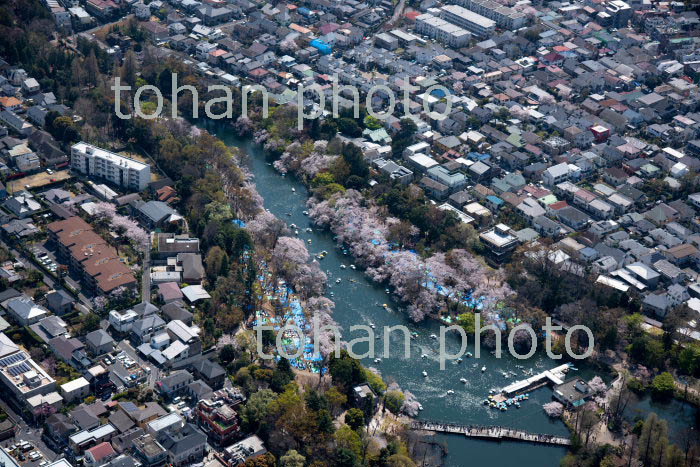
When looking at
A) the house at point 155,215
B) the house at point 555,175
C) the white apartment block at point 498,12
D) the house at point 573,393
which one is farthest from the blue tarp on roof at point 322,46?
the house at point 573,393

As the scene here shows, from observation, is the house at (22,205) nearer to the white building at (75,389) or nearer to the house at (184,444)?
the white building at (75,389)

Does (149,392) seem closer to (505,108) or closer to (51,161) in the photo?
(51,161)

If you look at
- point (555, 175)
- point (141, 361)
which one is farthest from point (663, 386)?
point (141, 361)

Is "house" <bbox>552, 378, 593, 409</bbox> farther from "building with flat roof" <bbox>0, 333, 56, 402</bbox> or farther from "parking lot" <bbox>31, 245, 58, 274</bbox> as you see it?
"parking lot" <bbox>31, 245, 58, 274</bbox>

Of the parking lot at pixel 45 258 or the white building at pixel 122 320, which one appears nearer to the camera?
the white building at pixel 122 320

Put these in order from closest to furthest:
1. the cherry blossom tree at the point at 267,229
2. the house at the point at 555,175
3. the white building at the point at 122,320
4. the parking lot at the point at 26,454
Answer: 1. the parking lot at the point at 26,454
2. the white building at the point at 122,320
3. the cherry blossom tree at the point at 267,229
4. the house at the point at 555,175

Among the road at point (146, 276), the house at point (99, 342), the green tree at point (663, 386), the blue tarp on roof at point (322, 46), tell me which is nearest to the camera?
the house at point (99, 342)
